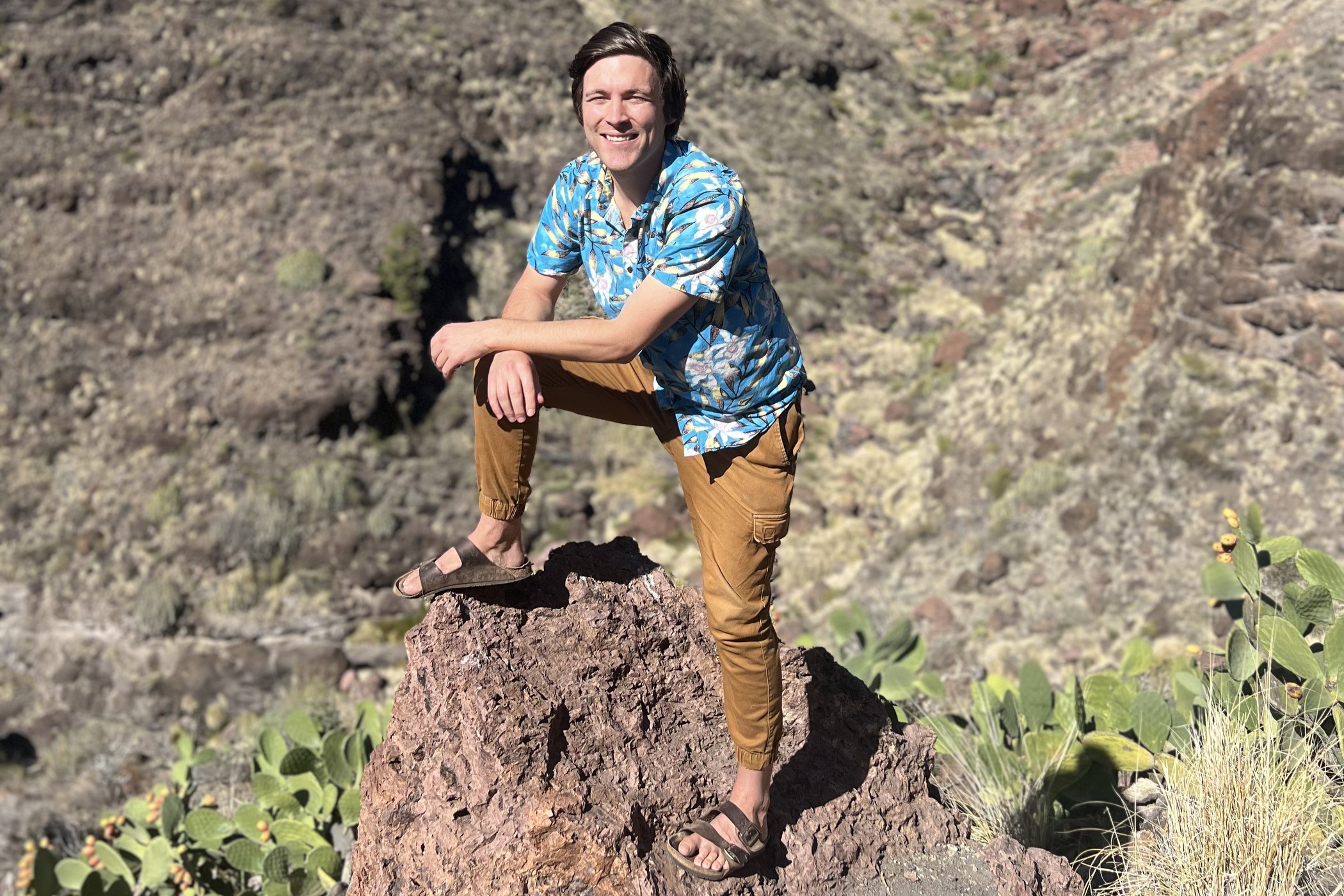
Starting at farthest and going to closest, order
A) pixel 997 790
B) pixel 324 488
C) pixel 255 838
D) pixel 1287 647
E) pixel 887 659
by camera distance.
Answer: pixel 324 488 → pixel 887 659 → pixel 255 838 → pixel 997 790 → pixel 1287 647

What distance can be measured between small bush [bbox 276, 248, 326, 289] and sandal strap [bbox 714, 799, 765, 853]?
13338 millimetres

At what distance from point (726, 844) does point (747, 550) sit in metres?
0.91

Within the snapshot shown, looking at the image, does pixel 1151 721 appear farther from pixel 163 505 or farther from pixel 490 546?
pixel 163 505

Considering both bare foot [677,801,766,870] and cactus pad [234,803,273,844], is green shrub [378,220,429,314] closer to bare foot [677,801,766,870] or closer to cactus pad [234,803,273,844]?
cactus pad [234,803,273,844]

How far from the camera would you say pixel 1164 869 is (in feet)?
11.9

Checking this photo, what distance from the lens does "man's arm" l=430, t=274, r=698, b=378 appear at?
2609 mm

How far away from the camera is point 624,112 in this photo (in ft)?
8.61

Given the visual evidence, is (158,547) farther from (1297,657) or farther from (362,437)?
(1297,657)

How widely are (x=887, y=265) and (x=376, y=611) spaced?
1005 centimetres

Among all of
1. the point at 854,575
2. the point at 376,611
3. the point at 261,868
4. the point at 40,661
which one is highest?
the point at 261,868

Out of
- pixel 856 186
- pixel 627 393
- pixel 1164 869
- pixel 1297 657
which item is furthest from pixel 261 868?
pixel 856 186

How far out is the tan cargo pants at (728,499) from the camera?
9.89ft

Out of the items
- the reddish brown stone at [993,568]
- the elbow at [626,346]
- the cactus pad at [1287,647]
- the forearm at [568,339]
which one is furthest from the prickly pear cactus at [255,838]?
the reddish brown stone at [993,568]

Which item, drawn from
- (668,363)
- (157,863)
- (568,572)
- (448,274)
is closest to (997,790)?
(568,572)
